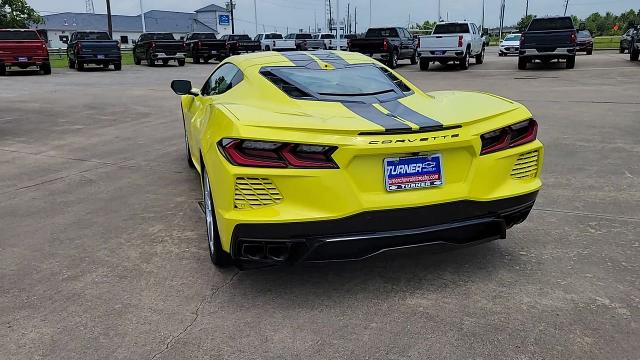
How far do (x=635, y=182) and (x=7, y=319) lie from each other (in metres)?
5.64

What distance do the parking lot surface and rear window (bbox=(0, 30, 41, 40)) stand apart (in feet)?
65.1

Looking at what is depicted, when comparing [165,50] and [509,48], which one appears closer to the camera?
[165,50]

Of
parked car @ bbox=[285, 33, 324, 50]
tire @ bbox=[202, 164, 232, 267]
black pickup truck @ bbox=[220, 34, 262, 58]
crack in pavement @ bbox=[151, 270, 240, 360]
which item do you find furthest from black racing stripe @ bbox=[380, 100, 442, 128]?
parked car @ bbox=[285, 33, 324, 50]

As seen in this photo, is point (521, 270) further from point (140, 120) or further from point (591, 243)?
point (140, 120)

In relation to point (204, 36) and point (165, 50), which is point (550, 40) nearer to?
point (165, 50)

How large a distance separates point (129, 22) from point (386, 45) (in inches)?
3263

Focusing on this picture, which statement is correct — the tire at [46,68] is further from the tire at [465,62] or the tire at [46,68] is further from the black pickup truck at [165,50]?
the tire at [465,62]

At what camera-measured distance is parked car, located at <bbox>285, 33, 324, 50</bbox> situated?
1385 inches

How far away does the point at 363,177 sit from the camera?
9.54 feet

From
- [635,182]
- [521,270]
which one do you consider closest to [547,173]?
[635,182]

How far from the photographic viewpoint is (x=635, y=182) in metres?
5.53

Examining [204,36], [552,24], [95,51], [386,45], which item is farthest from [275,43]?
[552,24]

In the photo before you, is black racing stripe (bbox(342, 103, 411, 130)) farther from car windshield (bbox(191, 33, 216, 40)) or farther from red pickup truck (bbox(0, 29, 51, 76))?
car windshield (bbox(191, 33, 216, 40))

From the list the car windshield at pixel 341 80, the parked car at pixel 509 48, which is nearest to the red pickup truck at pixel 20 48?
the car windshield at pixel 341 80
